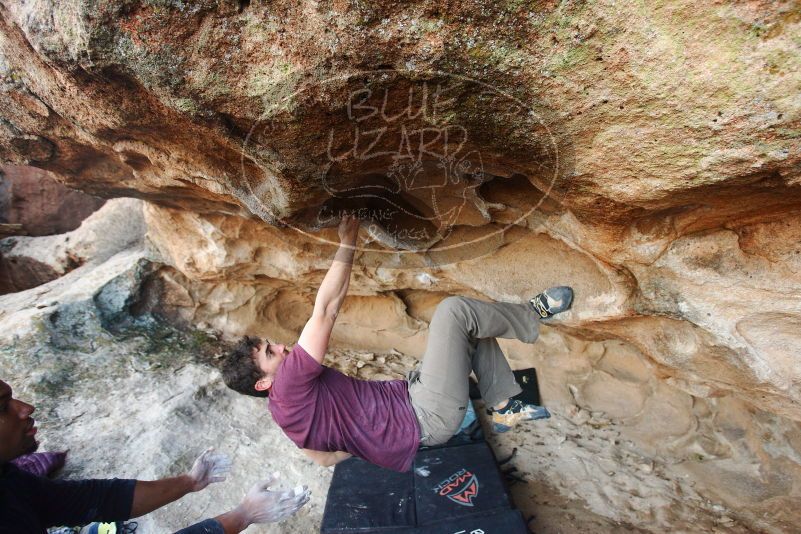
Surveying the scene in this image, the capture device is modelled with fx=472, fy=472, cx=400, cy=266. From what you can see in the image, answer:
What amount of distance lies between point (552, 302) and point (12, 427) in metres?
2.25

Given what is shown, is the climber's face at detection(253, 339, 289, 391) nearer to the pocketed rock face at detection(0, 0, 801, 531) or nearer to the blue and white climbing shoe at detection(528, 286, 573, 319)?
the pocketed rock face at detection(0, 0, 801, 531)

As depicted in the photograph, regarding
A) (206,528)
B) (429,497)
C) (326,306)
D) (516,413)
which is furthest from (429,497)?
(326,306)

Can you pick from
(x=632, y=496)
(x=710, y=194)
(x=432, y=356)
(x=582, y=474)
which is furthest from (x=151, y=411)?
(x=710, y=194)

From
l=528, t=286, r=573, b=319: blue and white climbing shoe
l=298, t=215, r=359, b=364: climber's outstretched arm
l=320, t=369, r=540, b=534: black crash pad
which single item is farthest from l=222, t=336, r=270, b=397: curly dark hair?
l=528, t=286, r=573, b=319: blue and white climbing shoe

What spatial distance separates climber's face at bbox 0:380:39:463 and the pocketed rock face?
3.40 ft

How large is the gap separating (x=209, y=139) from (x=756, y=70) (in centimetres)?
149

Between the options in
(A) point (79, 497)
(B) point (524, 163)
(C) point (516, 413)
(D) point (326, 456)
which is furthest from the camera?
(C) point (516, 413)

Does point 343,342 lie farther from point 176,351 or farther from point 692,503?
point 692,503

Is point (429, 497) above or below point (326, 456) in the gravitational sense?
below

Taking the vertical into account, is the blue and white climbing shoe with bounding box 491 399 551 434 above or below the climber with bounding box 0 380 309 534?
above

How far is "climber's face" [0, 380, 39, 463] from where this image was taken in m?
1.71

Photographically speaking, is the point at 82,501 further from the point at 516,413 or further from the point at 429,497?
the point at 516,413

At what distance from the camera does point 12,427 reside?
1.75 meters

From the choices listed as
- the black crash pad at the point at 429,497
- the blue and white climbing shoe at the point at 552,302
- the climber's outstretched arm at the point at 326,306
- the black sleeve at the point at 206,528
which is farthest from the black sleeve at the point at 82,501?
the blue and white climbing shoe at the point at 552,302
